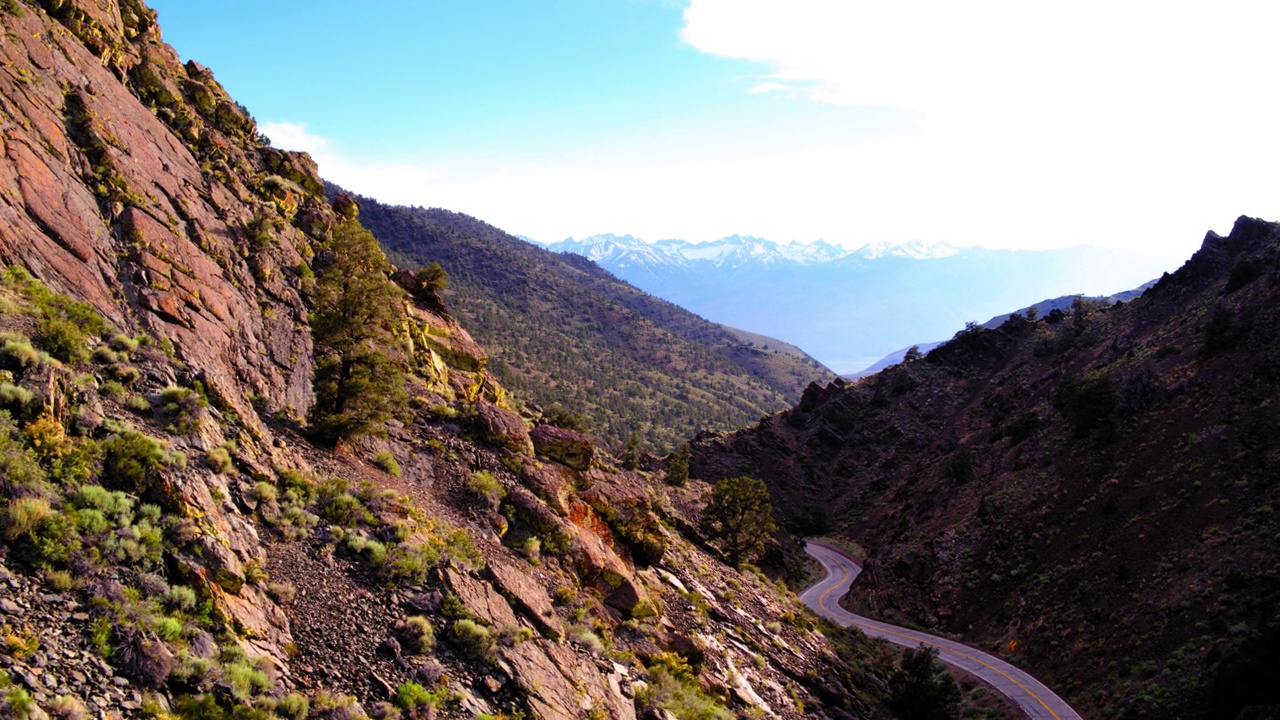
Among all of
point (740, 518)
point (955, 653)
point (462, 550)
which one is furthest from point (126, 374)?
point (955, 653)

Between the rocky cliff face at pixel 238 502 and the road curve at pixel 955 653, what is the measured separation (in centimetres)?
894

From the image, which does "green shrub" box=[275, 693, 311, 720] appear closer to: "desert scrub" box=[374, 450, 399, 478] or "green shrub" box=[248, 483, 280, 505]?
"green shrub" box=[248, 483, 280, 505]

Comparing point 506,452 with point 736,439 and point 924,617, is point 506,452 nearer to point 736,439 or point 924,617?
point 924,617

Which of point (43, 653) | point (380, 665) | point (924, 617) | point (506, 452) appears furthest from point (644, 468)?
point (43, 653)

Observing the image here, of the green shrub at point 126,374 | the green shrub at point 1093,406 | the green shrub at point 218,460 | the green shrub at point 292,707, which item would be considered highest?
the green shrub at point 1093,406

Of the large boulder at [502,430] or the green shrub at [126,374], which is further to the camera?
the large boulder at [502,430]

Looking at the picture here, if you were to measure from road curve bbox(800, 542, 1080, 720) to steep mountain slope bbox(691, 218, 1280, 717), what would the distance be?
1.11m

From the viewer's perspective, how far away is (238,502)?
1295 cm

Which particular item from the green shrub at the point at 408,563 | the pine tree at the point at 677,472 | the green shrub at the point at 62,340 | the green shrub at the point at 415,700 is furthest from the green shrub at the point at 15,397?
the pine tree at the point at 677,472

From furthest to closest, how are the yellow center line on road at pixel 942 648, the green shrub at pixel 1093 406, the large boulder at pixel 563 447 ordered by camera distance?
the green shrub at pixel 1093 406 < the yellow center line on road at pixel 942 648 < the large boulder at pixel 563 447

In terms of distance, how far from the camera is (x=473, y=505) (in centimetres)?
1903

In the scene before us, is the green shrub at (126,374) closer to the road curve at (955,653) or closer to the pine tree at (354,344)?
the pine tree at (354,344)

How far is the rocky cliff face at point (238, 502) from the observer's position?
365 inches

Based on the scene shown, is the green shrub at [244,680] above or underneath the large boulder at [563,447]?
underneath
